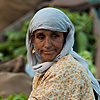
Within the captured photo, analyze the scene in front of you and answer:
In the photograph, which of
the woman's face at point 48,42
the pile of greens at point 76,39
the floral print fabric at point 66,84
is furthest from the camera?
the pile of greens at point 76,39

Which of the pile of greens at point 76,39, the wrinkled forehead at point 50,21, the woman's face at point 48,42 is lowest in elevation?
the pile of greens at point 76,39

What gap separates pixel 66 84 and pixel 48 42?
1.25 ft

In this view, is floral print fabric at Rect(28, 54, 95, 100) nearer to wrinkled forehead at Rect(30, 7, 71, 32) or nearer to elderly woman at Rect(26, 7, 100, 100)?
elderly woman at Rect(26, 7, 100, 100)

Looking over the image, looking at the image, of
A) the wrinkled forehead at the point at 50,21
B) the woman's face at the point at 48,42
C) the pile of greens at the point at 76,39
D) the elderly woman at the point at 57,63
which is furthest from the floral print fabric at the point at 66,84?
the pile of greens at the point at 76,39

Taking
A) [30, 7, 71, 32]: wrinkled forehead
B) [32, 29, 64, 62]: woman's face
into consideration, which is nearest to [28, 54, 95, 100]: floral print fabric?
[32, 29, 64, 62]: woman's face

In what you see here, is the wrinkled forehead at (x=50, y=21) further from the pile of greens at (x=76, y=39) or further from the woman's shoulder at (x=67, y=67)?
the pile of greens at (x=76, y=39)

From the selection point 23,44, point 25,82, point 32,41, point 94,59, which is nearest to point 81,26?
point 94,59

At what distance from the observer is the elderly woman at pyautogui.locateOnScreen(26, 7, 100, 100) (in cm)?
229

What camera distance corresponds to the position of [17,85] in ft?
14.8

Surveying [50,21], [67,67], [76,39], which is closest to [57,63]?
[67,67]

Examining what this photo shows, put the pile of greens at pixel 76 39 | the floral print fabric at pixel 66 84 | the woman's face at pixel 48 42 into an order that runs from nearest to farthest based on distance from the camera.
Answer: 1. the floral print fabric at pixel 66 84
2. the woman's face at pixel 48 42
3. the pile of greens at pixel 76 39

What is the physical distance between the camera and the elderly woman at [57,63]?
7.52 feet

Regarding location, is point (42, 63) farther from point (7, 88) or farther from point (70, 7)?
point (70, 7)

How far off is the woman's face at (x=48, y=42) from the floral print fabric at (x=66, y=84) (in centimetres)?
13
